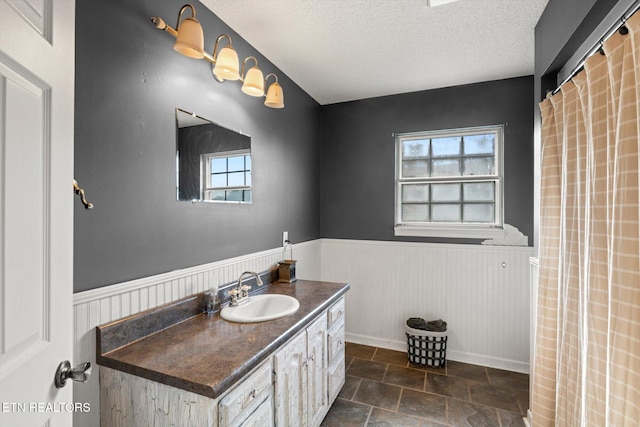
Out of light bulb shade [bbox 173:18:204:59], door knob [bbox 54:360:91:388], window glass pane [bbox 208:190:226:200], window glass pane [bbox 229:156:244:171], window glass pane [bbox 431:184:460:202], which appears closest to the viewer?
door knob [bbox 54:360:91:388]

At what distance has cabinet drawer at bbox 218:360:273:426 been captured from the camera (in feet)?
3.42

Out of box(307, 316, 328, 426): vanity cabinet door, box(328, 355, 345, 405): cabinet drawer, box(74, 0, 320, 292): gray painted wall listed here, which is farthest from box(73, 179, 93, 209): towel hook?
box(328, 355, 345, 405): cabinet drawer

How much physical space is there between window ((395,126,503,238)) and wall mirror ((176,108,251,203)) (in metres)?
1.70

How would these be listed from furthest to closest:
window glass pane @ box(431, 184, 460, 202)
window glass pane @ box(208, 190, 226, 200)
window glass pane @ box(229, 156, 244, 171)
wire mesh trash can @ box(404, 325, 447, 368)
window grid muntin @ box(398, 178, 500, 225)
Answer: window glass pane @ box(431, 184, 460, 202), window grid muntin @ box(398, 178, 500, 225), wire mesh trash can @ box(404, 325, 447, 368), window glass pane @ box(229, 156, 244, 171), window glass pane @ box(208, 190, 226, 200)

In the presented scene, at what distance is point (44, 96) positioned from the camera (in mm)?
738

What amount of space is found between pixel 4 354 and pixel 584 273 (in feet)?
6.25

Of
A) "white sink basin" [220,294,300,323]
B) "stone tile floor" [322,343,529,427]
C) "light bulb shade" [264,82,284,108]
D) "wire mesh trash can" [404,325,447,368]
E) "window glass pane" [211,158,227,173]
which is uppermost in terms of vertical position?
"light bulb shade" [264,82,284,108]

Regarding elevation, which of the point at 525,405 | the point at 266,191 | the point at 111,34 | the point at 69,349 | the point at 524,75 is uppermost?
the point at 524,75

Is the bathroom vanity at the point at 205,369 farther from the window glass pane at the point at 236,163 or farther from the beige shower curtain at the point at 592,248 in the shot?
the beige shower curtain at the point at 592,248

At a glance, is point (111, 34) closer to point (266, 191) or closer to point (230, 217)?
point (230, 217)

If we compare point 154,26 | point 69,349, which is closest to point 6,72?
point 69,349

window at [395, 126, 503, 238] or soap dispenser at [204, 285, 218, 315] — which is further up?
window at [395, 126, 503, 238]

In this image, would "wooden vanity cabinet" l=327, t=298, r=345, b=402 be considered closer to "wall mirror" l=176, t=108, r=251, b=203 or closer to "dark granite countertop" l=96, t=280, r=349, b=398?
"dark granite countertop" l=96, t=280, r=349, b=398

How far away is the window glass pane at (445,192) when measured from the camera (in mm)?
2928
